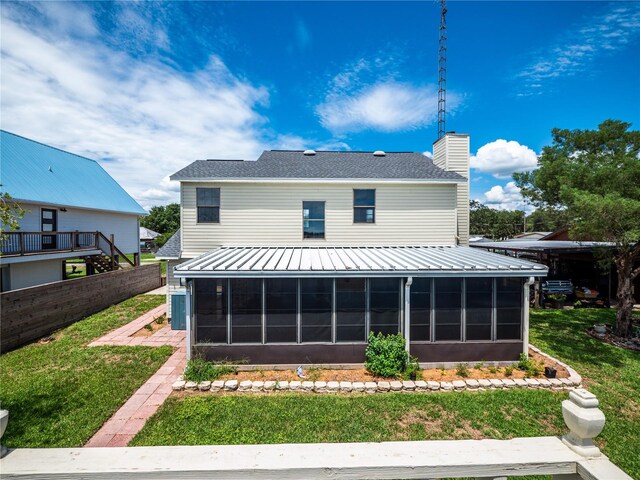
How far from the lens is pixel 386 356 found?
8.21 m

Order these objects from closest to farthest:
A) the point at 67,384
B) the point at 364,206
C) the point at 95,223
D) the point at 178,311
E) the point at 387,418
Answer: the point at 387,418
the point at 67,384
the point at 178,311
the point at 364,206
the point at 95,223

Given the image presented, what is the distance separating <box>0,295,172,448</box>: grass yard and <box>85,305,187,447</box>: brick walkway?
23 cm

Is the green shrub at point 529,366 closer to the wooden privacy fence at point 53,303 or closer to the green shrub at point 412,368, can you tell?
the green shrub at point 412,368

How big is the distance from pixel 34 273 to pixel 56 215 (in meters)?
3.69

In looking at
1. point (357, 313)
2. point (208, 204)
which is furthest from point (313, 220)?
point (357, 313)

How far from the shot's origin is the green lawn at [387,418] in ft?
18.7

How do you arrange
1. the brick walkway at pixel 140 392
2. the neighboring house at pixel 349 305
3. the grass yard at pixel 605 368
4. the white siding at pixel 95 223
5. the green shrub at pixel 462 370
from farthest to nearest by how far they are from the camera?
the white siding at pixel 95 223 < the neighboring house at pixel 349 305 < the green shrub at pixel 462 370 < the brick walkway at pixel 140 392 < the grass yard at pixel 605 368

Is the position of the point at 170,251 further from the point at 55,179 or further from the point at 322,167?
the point at 55,179

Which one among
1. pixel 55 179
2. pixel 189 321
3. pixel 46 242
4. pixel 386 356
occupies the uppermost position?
pixel 55 179

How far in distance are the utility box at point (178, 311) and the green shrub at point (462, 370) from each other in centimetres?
959

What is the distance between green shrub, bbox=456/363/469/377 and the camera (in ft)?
26.8

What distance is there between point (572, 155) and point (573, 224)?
401 centimetres

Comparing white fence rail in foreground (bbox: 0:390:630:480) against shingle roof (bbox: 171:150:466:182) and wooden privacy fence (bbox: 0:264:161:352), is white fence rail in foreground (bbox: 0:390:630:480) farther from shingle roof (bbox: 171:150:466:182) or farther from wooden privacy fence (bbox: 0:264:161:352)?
wooden privacy fence (bbox: 0:264:161:352)

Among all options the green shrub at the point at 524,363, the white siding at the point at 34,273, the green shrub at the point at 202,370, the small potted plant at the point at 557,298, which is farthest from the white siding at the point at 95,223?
the small potted plant at the point at 557,298
